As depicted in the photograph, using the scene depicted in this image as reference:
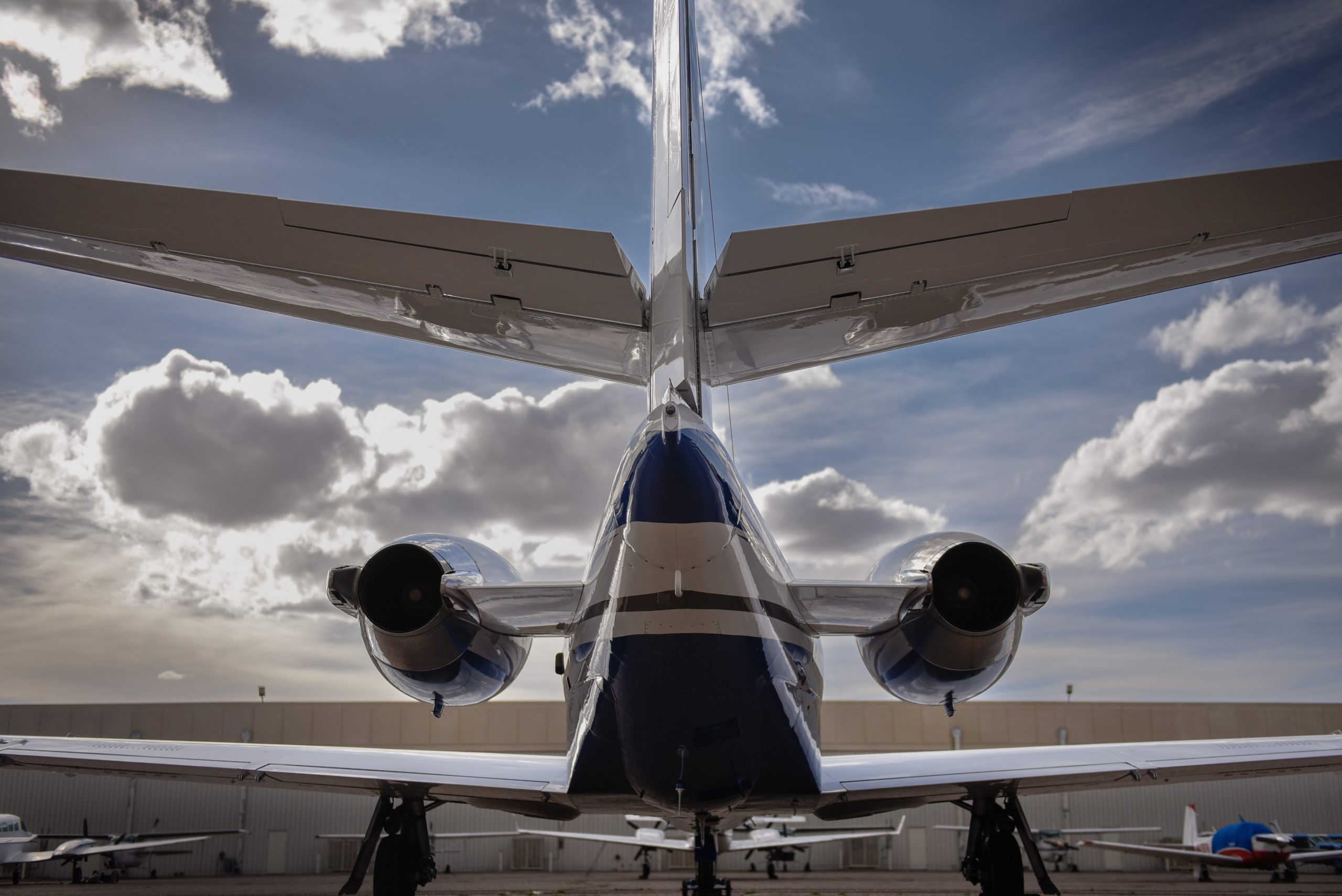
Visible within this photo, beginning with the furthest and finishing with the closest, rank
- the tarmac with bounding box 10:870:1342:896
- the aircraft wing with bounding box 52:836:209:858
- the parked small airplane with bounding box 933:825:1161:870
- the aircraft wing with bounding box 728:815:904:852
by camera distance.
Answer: the parked small airplane with bounding box 933:825:1161:870
the aircraft wing with bounding box 52:836:209:858
the aircraft wing with bounding box 728:815:904:852
the tarmac with bounding box 10:870:1342:896

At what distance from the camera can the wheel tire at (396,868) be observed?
311 inches

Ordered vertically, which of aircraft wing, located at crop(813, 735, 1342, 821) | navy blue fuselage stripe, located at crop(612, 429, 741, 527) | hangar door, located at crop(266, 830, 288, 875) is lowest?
hangar door, located at crop(266, 830, 288, 875)

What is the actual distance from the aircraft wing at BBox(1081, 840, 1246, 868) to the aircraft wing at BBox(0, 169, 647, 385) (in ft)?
71.5

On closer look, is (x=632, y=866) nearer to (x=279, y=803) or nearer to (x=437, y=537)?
(x=279, y=803)

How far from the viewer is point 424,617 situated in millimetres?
6141

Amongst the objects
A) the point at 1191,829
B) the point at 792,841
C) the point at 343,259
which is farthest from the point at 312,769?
the point at 1191,829

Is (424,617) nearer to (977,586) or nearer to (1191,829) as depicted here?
(977,586)

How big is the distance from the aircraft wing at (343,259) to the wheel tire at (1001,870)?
527cm

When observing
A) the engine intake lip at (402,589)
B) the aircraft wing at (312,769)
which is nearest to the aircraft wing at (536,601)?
the engine intake lip at (402,589)

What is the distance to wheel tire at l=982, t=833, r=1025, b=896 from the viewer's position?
7.98 meters

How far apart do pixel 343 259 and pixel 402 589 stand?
220cm

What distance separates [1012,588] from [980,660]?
1.71 ft

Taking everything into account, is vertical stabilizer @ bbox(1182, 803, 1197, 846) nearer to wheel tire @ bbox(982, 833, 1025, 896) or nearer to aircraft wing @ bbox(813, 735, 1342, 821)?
aircraft wing @ bbox(813, 735, 1342, 821)

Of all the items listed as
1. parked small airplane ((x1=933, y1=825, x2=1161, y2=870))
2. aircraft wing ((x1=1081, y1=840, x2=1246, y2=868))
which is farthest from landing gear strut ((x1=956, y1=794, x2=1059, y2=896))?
parked small airplane ((x1=933, y1=825, x2=1161, y2=870))
